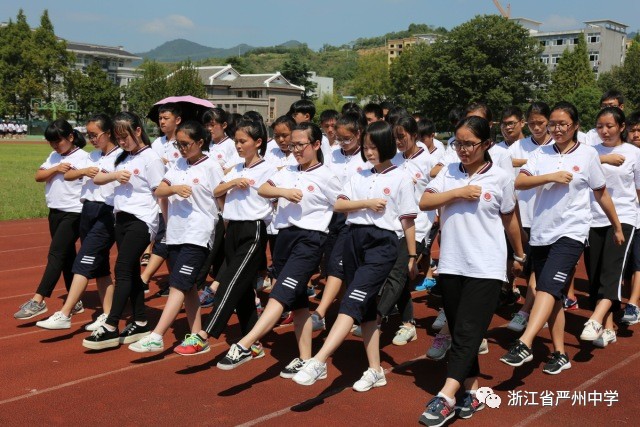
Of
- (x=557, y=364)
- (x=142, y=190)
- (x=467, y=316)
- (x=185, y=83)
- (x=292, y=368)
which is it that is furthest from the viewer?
(x=185, y=83)

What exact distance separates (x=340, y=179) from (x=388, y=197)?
142 cm

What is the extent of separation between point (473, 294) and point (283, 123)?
9.34ft

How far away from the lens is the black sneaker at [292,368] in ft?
15.7

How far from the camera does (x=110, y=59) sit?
10144 centimetres

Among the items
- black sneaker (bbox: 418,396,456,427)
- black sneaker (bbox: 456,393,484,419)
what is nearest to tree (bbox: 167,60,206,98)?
black sneaker (bbox: 456,393,484,419)

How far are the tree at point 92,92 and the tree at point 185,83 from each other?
461cm

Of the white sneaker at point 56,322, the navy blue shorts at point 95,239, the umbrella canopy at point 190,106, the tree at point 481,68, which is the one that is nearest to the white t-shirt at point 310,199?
the navy blue shorts at point 95,239

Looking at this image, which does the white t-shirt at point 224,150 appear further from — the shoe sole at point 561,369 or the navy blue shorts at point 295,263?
the shoe sole at point 561,369

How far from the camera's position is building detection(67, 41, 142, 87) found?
99.1 metres

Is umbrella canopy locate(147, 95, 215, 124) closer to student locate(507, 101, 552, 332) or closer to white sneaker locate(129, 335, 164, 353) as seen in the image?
white sneaker locate(129, 335, 164, 353)

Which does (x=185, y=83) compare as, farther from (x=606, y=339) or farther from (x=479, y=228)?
(x=479, y=228)

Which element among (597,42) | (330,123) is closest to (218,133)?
(330,123)

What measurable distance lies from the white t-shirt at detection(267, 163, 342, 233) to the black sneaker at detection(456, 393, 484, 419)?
1470 millimetres

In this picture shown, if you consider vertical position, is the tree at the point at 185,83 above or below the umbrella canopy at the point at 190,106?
above
